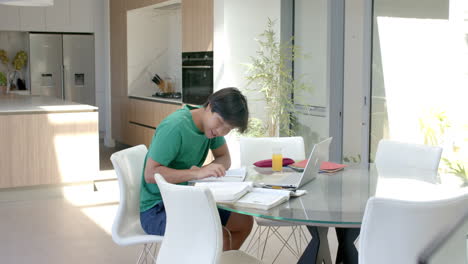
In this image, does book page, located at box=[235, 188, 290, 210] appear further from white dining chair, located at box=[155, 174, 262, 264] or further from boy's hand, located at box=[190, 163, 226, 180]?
boy's hand, located at box=[190, 163, 226, 180]

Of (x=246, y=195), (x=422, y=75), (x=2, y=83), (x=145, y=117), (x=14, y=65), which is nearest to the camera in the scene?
(x=246, y=195)

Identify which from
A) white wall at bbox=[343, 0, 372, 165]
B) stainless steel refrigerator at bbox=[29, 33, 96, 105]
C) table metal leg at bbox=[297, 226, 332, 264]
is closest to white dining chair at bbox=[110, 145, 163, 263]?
table metal leg at bbox=[297, 226, 332, 264]

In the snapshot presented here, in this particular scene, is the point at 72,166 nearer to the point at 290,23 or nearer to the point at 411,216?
the point at 290,23

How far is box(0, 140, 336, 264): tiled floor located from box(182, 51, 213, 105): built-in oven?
54.8 inches

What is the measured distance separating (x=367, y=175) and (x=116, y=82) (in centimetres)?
706

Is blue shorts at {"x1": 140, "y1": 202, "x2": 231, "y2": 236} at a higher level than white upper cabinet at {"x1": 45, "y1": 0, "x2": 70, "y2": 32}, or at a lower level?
lower

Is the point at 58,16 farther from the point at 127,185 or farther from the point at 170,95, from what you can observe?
the point at 127,185

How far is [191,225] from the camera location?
7.71 feet

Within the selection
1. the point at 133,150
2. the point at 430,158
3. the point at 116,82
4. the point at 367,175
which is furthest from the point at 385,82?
the point at 116,82

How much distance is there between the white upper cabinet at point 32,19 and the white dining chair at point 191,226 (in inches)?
318

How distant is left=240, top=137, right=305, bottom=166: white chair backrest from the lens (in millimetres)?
3963

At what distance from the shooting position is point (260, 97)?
661 centimetres

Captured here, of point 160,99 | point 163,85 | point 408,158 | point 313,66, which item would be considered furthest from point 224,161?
point 163,85

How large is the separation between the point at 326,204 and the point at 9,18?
843 cm
